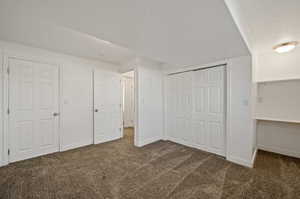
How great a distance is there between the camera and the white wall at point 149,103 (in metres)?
3.46

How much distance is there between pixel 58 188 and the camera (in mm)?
1837

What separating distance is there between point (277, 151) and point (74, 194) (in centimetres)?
422

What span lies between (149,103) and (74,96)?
6.60 ft

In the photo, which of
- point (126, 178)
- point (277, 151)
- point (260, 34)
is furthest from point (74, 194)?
point (277, 151)

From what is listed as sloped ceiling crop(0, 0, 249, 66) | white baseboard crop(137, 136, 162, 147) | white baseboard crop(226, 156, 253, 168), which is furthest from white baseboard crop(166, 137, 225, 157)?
sloped ceiling crop(0, 0, 249, 66)

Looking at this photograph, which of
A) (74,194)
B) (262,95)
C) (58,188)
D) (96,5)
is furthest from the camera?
(262,95)

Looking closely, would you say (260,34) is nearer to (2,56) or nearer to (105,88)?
(105,88)

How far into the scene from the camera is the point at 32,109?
2.75m

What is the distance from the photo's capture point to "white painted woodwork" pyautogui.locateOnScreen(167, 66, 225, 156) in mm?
2977

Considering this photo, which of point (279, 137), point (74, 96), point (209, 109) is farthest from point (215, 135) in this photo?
point (74, 96)

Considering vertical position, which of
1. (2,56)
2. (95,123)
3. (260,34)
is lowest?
(95,123)

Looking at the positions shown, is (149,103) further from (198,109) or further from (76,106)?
(76,106)

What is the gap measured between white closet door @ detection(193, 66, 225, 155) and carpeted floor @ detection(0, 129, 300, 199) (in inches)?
14.4

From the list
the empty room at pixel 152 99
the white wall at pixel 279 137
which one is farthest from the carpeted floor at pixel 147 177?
the white wall at pixel 279 137
